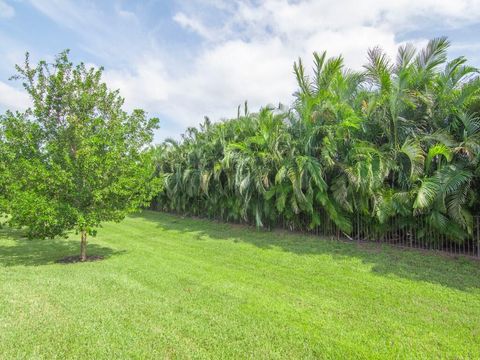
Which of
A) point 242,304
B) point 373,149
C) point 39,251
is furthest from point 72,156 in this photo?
point 373,149

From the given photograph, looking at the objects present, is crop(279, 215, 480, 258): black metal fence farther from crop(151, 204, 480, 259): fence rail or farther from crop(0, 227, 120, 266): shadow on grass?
crop(0, 227, 120, 266): shadow on grass

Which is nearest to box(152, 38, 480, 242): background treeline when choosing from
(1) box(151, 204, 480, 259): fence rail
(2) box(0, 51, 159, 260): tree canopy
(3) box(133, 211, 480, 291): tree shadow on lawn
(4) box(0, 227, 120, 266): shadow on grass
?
(1) box(151, 204, 480, 259): fence rail

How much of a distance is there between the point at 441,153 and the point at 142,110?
7199mm

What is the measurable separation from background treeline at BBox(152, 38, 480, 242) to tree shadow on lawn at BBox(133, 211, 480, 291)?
0.52m

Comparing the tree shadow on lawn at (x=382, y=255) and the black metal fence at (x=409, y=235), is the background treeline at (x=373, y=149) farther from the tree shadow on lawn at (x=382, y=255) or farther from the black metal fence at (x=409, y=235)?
the tree shadow on lawn at (x=382, y=255)

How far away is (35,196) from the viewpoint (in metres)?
5.90

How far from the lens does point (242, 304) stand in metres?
4.24

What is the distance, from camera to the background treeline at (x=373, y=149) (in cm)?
657

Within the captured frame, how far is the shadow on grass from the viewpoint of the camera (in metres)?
6.80

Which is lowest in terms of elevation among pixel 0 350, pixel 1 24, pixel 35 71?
pixel 0 350

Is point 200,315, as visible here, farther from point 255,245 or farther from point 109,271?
point 255,245

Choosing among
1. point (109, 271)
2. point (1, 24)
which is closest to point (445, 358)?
point (109, 271)

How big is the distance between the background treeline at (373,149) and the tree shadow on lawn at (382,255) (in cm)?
52

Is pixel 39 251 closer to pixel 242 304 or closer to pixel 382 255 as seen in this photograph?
pixel 242 304
